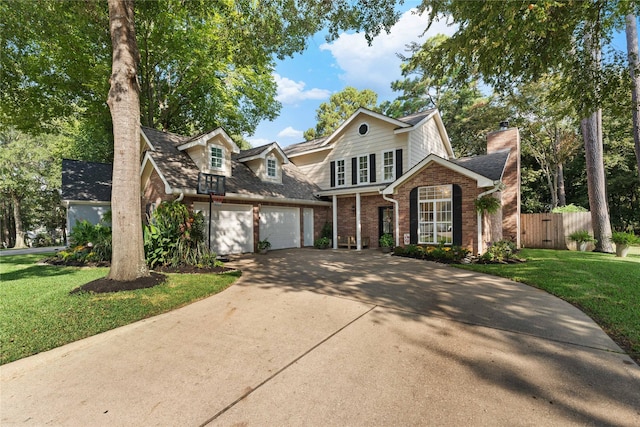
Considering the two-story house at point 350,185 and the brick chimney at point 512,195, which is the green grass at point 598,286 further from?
the brick chimney at point 512,195

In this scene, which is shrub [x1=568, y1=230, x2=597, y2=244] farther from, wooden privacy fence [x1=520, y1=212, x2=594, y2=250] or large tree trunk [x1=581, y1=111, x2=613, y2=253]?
wooden privacy fence [x1=520, y1=212, x2=594, y2=250]

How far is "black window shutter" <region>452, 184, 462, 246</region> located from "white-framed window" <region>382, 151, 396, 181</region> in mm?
Result: 3909

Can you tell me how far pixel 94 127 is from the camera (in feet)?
62.2

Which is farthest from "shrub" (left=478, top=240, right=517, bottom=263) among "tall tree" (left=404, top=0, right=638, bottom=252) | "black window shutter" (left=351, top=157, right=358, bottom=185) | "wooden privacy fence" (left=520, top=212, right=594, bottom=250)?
"black window shutter" (left=351, top=157, right=358, bottom=185)

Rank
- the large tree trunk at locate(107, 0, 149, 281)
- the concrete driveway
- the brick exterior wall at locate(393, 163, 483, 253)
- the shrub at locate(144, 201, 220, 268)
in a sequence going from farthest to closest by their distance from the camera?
the brick exterior wall at locate(393, 163, 483, 253) → the shrub at locate(144, 201, 220, 268) → the large tree trunk at locate(107, 0, 149, 281) → the concrete driveway

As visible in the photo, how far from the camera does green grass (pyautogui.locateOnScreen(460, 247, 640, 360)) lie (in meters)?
3.89

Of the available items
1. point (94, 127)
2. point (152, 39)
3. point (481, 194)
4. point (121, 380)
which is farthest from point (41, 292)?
point (94, 127)

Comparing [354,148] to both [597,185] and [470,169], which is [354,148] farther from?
[597,185]

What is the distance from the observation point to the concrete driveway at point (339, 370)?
230cm

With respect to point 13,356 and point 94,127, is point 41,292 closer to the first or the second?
point 13,356

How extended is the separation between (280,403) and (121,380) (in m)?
1.73

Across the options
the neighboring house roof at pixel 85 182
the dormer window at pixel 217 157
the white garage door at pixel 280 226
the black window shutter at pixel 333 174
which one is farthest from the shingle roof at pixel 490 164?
the neighboring house roof at pixel 85 182

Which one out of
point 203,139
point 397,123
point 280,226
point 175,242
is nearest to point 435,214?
point 397,123

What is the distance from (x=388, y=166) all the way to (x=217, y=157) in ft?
27.9
